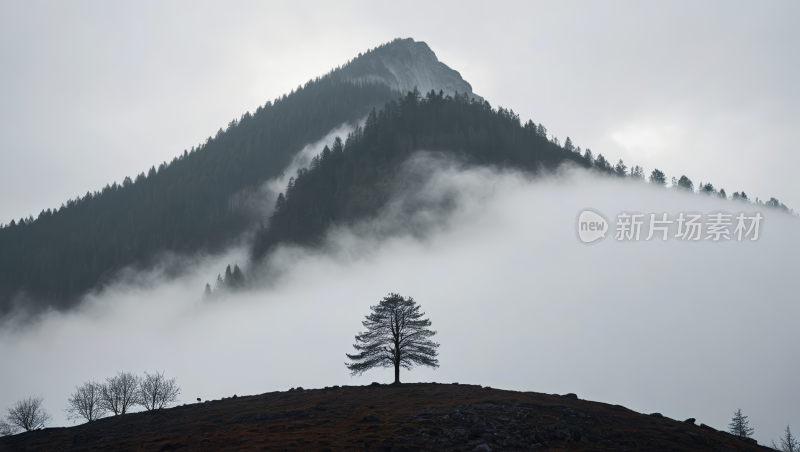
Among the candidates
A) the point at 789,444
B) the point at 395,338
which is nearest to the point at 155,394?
the point at 395,338

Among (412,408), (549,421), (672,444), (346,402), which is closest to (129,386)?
(346,402)

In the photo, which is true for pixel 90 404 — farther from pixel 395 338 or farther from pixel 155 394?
pixel 395 338

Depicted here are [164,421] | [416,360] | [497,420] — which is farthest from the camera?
[416,360]

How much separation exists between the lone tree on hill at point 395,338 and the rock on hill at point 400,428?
943 centimetres

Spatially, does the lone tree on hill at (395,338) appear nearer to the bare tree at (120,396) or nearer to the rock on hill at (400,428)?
the rock on hill at (400,428)

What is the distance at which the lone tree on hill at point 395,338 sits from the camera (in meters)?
69.2

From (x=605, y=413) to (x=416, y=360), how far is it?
27971 millimetres

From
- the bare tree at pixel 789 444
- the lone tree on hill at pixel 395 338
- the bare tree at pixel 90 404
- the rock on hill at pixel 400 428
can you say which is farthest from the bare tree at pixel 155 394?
the bare tree at pixel 789 444

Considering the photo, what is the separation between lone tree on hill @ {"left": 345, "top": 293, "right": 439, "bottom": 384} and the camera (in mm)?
69188

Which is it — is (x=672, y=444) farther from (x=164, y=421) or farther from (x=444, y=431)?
(x=164, y=421)

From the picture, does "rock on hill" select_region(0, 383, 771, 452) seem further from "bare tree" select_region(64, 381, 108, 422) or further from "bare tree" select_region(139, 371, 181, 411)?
"bare tree" select_region(64, 381, 108, 422)

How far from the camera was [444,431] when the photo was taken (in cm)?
4050

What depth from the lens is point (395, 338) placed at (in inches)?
2758

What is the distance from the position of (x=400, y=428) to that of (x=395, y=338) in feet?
93.1
